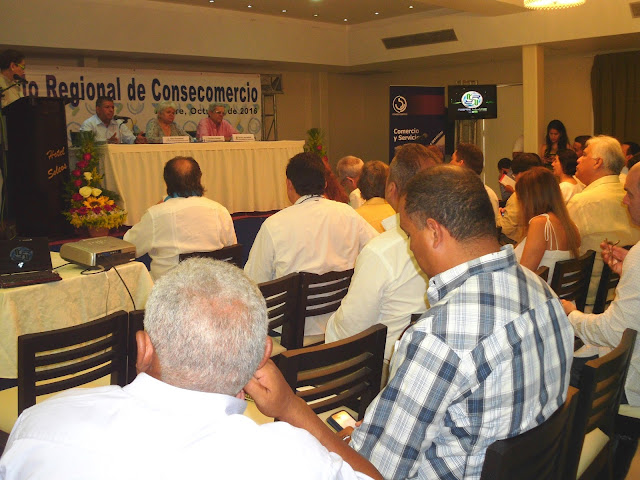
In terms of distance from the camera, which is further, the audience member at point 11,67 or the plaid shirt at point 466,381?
the audience member at point 11,67

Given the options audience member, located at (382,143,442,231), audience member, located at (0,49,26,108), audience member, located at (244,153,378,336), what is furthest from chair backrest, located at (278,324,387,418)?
audience member, located at (0,49,26,108)

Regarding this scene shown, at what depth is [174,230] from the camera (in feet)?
13.6

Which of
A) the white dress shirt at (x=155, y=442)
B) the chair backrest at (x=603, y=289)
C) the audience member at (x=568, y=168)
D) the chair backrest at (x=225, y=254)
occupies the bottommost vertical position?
the chair backrest at (x=603, y=289)

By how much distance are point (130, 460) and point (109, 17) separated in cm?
1009

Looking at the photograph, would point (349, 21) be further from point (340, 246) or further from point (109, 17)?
point (340, 246)

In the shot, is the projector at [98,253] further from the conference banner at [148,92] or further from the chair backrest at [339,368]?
the conference banner at [148,92]

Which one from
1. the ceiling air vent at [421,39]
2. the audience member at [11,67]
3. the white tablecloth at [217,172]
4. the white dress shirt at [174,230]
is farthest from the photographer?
the ceiling air vent at [421,39]

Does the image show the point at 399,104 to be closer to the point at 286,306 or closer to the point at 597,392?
the point at 286,306

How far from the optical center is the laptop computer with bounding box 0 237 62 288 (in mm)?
2932

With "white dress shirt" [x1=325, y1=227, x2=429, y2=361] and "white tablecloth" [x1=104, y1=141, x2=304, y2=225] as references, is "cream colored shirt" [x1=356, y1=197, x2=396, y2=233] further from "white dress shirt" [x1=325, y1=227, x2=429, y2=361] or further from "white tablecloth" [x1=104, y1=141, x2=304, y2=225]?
"white tablecloth" [x1=104, y1=141, x2=304, y2=225]

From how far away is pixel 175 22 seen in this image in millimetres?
10781

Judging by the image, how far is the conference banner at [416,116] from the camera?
432 inches

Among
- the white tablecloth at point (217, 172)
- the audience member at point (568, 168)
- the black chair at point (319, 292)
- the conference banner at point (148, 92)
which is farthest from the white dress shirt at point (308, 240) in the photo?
the conference banner at point (148, 92)

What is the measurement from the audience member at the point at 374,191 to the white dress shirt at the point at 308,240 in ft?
1.73
